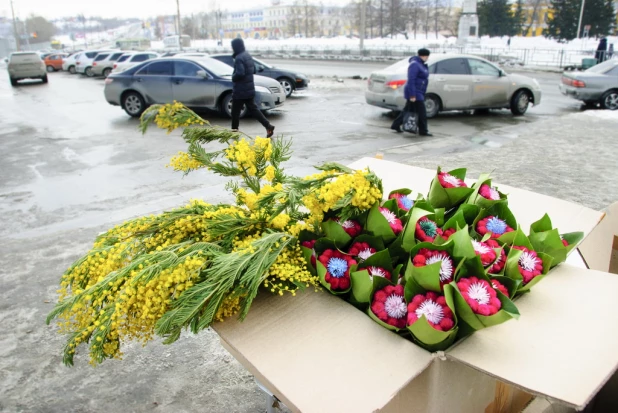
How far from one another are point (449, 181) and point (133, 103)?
1234 cm

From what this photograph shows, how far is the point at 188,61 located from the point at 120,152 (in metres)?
4.51

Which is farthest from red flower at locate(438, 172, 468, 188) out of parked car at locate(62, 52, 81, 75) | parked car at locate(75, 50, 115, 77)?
parked car at locate(62, 52, 81, 75)

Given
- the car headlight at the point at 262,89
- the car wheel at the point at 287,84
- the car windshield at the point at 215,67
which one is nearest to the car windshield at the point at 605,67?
the car wheel at the point at 287,84

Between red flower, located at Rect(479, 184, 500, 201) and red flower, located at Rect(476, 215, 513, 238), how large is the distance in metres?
0.16

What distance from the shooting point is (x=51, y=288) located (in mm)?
3877

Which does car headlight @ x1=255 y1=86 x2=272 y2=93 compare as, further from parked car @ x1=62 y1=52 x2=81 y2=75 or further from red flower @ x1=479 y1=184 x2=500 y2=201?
parked car @ x1=62 y1=52 x2=81 y2=75

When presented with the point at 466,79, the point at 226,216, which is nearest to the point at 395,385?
the point at 226,216

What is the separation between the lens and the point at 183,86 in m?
12.4

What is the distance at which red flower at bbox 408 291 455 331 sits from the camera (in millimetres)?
1387

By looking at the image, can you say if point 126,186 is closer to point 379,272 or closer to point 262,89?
point 379,272

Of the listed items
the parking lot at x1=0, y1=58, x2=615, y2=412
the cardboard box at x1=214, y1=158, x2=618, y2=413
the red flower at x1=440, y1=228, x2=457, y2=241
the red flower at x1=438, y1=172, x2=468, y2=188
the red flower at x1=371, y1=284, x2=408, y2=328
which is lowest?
the parking lot at x1=0, y1=58, x2=615, y2=412

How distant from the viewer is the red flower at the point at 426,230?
175 centimetres

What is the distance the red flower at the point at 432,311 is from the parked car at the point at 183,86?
1083cm

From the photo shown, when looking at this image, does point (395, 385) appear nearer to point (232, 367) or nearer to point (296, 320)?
point (296, 320)
